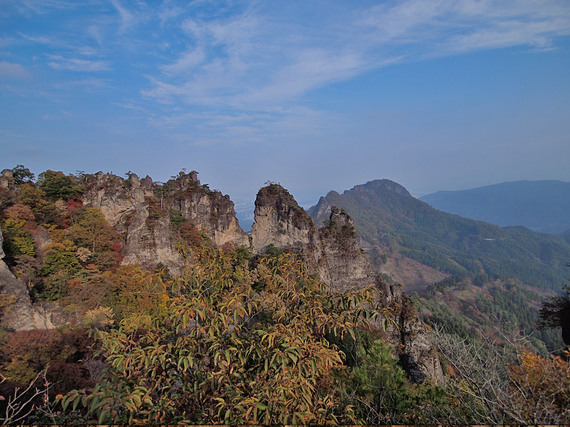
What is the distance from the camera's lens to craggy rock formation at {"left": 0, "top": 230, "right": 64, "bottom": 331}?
1557 centimetres

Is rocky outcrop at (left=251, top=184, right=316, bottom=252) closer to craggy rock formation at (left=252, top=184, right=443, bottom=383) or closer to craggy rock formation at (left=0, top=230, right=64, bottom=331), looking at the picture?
craggy rock formation at (left=252, top=184, right=443, bottom=383)

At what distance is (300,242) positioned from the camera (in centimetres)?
3256

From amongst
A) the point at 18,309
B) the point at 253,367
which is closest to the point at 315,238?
the point at 18,309

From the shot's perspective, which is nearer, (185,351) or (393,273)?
(185,351)

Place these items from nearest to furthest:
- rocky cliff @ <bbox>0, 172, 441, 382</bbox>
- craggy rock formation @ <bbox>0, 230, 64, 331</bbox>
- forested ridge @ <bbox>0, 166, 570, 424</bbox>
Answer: forested ridge @ <bbox>0, 166, 570, 424</bbox> → craggy rock formation @ <bbox>0, 230, 64, 331</bbox> → rocky cliff @ <bbox>0, 172, 441, 382</bbox>

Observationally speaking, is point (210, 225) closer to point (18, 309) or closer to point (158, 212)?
point (158, 212)

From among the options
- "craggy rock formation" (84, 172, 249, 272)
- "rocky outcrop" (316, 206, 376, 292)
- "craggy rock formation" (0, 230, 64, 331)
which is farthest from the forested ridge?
"rocky outcrop" (316, 206, 376, 292)

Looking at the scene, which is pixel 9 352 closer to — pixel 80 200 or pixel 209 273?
pixel 209 273

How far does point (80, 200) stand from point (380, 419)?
33452 mm

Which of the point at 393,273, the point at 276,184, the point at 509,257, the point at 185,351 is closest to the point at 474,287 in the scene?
the point at 393,273

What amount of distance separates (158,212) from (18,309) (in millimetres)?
13966

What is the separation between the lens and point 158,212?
28.7 m

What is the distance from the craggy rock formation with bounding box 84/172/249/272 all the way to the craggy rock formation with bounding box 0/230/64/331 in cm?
766

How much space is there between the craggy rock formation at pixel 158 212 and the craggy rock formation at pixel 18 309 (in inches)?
301
